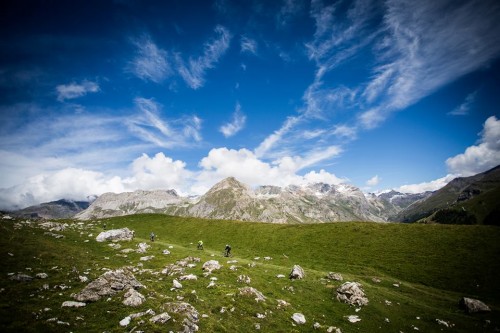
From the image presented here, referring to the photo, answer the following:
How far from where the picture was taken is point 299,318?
27.2 metres

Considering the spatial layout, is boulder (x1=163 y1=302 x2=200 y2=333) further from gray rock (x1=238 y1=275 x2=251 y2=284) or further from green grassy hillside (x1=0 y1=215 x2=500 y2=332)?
gray rock (x1=238 y1=275 x2=251 y2=284)

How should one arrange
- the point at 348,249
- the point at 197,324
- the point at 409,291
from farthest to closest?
1. the point at 348,249
2. the point at 409,291
3. the point at 197,324

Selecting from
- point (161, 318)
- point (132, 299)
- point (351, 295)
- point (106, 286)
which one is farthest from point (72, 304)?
point (351, 295)

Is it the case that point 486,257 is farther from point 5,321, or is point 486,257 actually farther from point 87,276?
point 5,321

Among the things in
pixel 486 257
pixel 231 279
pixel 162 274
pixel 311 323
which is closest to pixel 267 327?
pixel 311 323

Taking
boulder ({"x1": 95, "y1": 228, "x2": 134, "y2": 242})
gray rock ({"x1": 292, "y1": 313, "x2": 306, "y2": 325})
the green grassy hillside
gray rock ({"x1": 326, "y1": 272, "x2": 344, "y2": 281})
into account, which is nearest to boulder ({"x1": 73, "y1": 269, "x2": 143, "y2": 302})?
the green grassy hillside

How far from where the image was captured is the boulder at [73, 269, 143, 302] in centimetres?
2138

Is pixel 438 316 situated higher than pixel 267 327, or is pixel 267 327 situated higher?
pixel 267 327

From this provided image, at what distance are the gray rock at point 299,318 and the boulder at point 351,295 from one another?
29.8 ft

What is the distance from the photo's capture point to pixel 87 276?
26.0 meters

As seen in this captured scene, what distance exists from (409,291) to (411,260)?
14.9 meters

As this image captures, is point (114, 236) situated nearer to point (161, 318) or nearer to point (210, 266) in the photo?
point (210, 266)

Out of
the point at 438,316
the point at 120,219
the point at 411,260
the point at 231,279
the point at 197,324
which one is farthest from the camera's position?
the point at 120,219

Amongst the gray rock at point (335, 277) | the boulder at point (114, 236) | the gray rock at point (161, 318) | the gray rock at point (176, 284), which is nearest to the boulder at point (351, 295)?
the gray rock at point (335, 277)
